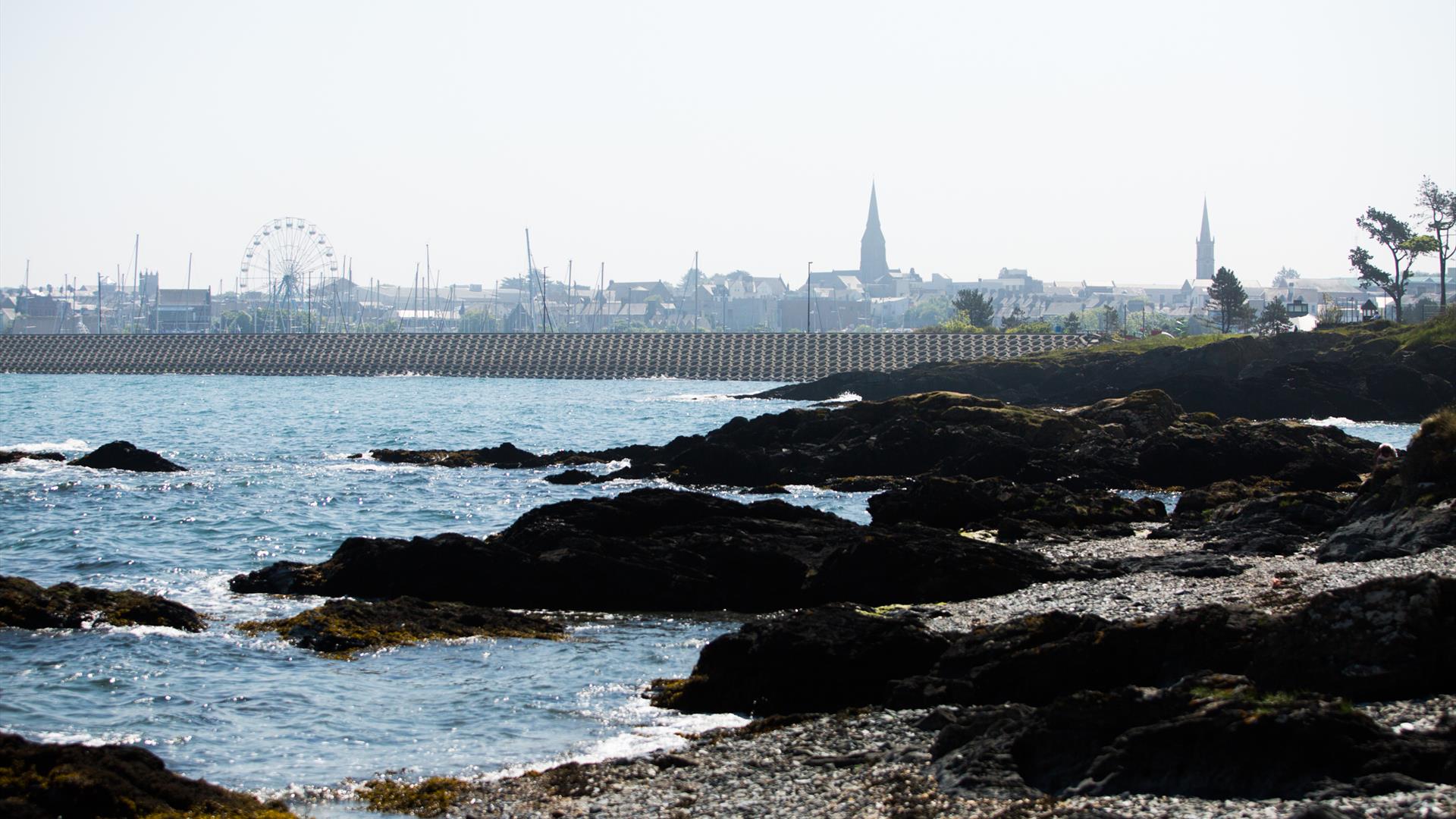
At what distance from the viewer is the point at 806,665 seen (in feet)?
46.4

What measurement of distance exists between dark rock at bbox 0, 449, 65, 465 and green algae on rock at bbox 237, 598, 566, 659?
28359 mm

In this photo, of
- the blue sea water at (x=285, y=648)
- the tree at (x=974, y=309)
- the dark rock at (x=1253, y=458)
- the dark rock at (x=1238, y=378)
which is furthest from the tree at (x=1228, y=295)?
the dark rock at (x=1253, y=458)

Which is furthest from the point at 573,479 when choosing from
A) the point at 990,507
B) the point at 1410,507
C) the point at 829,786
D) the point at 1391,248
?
the point at 1391,248

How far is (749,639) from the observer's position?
14836 millimetres

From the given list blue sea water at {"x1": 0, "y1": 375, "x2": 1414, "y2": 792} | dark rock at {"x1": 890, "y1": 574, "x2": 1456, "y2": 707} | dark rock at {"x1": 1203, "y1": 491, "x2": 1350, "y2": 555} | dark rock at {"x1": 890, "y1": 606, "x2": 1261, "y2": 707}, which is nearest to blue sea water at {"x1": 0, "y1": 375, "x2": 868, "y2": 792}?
blue sea water at {"x1": 0, "y1": 375, "x2": 1414, "y2": 792}

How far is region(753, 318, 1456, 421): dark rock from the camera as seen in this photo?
183 ft

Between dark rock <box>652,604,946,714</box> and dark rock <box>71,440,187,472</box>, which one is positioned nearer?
dark rock <box>652,604,946,714</box>

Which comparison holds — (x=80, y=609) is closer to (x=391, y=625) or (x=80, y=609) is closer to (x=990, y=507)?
(x=391, y=625)

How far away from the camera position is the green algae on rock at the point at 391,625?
17.3 metres

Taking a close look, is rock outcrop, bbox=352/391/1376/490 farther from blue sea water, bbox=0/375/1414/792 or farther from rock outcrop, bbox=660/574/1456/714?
rock outcrop, bbox=660/574/1456/714

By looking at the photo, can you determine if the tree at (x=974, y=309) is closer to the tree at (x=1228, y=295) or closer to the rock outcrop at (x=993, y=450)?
the tree at (x=1228, y=295)

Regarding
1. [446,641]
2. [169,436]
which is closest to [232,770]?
[446,641]

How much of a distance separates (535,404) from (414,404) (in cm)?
695

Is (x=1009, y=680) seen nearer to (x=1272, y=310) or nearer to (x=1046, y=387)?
(x=1046, y=387)
